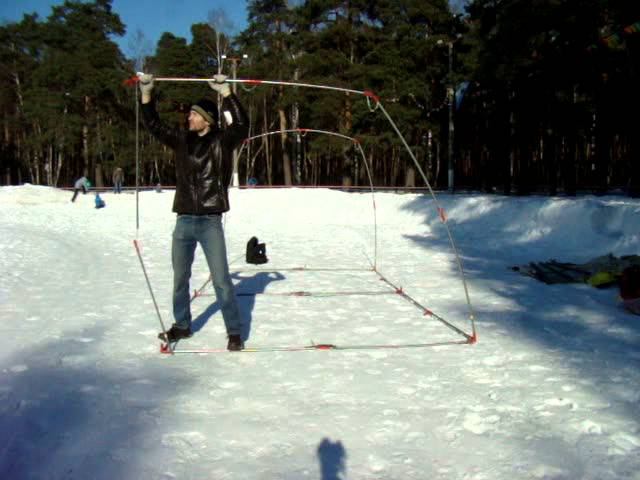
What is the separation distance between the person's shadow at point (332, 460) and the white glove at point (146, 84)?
299 centimetres

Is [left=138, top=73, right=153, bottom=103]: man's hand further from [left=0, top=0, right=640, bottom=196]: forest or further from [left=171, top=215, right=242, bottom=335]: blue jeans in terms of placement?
[left=0, top=0, right=640, bottom=196]: forest

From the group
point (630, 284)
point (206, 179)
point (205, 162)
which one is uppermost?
point (205, 162)

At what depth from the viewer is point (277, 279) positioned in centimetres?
822

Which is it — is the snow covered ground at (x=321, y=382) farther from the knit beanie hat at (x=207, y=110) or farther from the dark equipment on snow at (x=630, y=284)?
the knit beanie hat at (x=207, y=110)

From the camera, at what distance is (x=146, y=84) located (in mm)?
4359

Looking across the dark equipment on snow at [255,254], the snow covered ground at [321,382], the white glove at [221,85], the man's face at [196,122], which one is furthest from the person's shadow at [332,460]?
the dark equipment on snow at [255,254]

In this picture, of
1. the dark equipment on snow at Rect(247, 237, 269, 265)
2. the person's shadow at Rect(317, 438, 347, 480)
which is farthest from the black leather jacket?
the dark equipment on snow at Rect(247, 237, 269, 265)

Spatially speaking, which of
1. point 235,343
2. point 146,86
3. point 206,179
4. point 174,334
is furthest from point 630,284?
point 146,86

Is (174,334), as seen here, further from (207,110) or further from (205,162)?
(207,110)

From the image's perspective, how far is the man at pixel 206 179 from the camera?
4.36 meters

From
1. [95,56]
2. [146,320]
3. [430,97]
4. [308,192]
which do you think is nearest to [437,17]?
[430,97]

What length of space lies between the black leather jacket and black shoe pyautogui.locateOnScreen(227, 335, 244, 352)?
Answer: 102 cm

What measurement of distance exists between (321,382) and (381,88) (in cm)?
2982

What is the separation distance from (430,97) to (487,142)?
4797 millimetres
